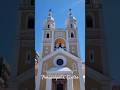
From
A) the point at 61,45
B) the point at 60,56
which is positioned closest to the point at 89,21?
the point at 61,45

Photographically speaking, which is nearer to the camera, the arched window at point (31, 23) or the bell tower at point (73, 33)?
the arched window at point (31, 23)

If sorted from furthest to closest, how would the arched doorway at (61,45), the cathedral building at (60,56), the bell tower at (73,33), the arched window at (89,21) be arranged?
1. the arched doorway at (61,45)
2. the cathedral building at (60,56)
3. the bell tower at (73,33)
4. the arched window at (89,21)

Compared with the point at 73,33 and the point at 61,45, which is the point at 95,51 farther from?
the point at 61,45

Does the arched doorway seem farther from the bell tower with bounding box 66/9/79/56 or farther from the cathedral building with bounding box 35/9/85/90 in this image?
the bell tower with bounding box 66/9/79/56

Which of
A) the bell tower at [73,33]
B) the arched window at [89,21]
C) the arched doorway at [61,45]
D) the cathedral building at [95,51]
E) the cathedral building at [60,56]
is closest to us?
the cathedral building at [95,51]

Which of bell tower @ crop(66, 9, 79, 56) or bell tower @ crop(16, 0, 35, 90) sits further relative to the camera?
bell tower @ crop(66, 9, 79, 56)

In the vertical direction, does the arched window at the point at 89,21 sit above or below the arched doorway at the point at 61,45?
above

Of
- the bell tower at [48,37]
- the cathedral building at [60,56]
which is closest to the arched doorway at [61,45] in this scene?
the cathedral building at [60,56]

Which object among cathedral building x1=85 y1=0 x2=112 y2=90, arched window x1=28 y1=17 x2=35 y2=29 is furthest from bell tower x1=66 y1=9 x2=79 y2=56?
arched window x1=28 y1=17 x2=35 y2=29

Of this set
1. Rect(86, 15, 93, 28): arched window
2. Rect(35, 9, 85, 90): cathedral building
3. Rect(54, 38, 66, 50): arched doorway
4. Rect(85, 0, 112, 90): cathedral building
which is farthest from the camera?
Rect(54, 38, 66, 50): arched doorway

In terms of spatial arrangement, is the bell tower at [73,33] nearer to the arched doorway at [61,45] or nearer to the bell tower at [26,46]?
the arched doorway at [61,45]

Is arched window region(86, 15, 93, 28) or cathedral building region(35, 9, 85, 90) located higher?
arched window region(86, 15, 93, 28)

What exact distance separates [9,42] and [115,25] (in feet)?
4.29

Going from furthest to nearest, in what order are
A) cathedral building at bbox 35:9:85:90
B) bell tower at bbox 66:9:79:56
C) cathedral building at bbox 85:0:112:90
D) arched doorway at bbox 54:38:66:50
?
arched doorway at bbox 54:38:66:50
cathedral building at bbox 35:9:85:90
bell tower at bbox 66:9:79:56
cathedral building at bbox 85:0:112:90
